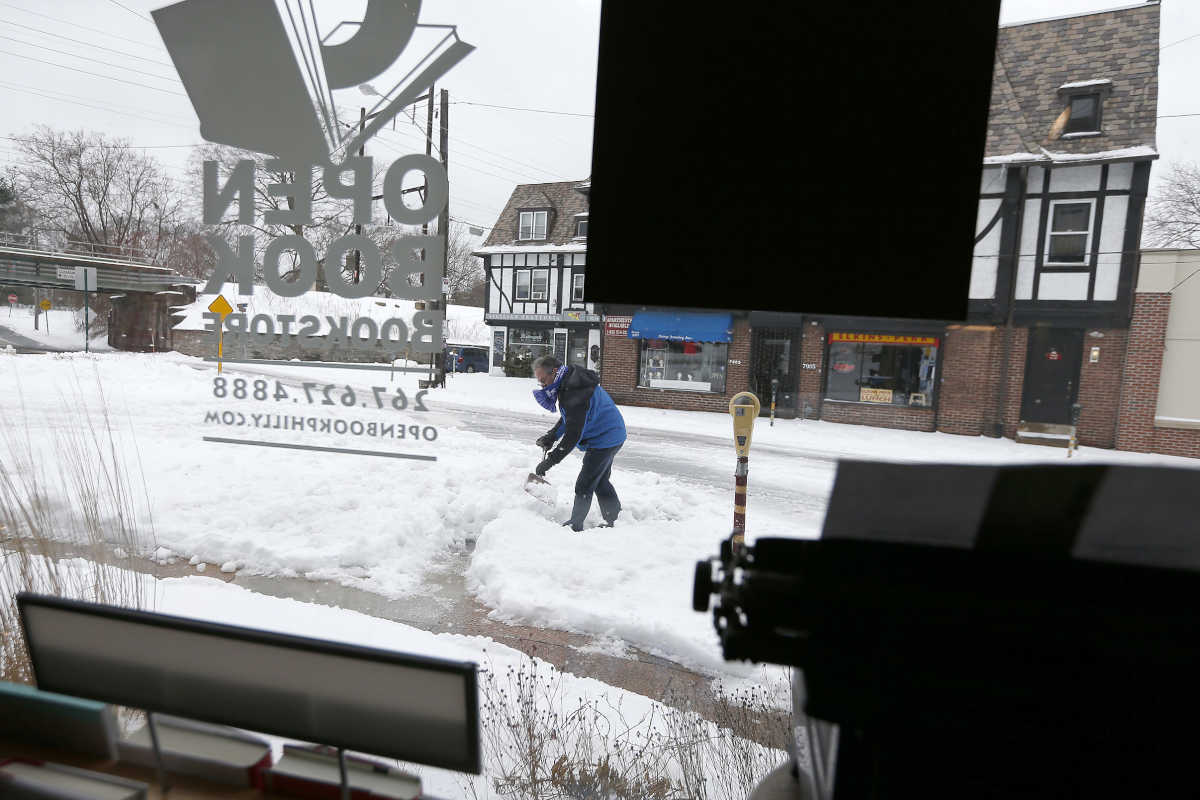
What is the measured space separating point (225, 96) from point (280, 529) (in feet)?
5.41

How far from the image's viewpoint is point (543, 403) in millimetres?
2160

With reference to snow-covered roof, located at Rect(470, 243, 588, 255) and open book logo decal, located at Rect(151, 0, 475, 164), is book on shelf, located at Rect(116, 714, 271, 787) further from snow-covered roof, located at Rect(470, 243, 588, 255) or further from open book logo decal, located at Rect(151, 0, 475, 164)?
open book logo decal, located at Rect(151, 0, 475, 164)

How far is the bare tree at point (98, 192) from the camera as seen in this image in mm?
1857

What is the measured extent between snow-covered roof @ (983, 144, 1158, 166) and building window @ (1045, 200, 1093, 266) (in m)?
0.10

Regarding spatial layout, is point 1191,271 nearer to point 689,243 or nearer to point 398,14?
point 689,243

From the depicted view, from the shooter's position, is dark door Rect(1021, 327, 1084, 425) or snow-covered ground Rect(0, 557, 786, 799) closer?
dark door Rect(1021, 327, 1084, 425)

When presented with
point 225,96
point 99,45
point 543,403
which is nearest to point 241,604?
point 543,403

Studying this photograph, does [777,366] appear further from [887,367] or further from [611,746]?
[611,746]

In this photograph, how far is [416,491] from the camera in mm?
2900

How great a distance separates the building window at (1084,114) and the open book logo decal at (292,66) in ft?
4.67

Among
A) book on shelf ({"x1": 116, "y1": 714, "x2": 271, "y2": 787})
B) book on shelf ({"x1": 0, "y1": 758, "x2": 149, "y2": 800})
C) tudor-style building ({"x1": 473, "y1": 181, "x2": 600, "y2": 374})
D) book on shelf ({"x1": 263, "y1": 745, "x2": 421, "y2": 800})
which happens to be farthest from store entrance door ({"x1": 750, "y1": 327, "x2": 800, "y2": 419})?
book on shelf ({"x1": 0, "y1": 758, "x2": 149, "y2": 800})

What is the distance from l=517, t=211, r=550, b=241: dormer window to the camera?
1.71 m

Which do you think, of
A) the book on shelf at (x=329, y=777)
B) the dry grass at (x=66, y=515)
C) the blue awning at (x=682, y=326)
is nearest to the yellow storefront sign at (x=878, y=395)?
the blue awning at (x=682, y=326)

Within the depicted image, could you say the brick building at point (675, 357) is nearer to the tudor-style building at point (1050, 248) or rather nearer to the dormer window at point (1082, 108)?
the tudor-style building at point (1050, 248)
